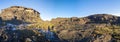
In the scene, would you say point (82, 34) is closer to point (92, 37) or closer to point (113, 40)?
point (92, 37)

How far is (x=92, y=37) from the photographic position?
13300cm

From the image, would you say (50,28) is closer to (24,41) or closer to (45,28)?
(45,28)

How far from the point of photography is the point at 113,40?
124m

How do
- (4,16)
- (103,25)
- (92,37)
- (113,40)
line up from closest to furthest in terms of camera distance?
(113,40) → (92,37) → (103,25) → (4,16)

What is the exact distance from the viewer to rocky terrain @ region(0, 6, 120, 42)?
131750 millimetres

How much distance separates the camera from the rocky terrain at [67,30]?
132 metres

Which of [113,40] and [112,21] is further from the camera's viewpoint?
[112,21]

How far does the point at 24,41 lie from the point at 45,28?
176 feet

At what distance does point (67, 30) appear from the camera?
150500 mm

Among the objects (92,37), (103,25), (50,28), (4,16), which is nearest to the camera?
(92,37)

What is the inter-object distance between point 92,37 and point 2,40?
158ft

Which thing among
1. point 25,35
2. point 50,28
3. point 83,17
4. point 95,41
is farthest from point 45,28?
point 95,41

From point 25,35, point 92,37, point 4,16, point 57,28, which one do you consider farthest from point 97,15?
point 4,16

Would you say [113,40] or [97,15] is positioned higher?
[97,15]
